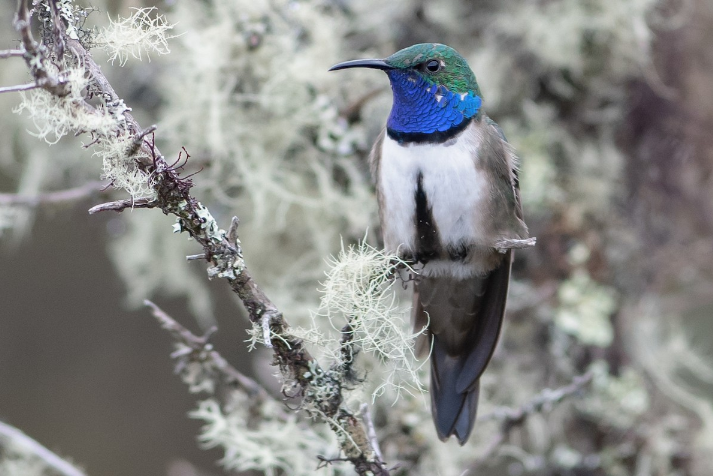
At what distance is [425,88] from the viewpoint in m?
1.31

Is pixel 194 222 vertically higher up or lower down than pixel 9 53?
lower down

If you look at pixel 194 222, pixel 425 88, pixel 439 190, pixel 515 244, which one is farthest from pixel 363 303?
pixel 425 88

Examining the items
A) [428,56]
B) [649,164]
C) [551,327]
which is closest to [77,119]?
[428,56]

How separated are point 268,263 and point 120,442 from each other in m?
0.85

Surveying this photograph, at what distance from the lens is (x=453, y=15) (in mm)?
1711

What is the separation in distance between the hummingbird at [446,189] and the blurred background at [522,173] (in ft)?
0.44

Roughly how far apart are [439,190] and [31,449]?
80 centimetres

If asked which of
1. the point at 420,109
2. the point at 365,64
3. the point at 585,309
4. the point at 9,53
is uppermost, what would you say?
the point at 9,53

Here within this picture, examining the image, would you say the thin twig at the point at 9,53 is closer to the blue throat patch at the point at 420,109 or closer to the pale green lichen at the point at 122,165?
the pale green lichen at the point at 122,165

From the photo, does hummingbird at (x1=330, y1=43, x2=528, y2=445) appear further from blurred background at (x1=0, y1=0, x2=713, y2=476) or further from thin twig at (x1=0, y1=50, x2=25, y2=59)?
thin twig at (x1=0, y1=50, x2=25, y2=59)

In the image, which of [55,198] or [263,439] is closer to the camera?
[263,439]

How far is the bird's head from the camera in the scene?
130cm

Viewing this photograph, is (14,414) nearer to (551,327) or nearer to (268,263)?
(268,263)

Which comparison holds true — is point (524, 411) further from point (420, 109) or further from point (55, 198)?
point (55, 198)
